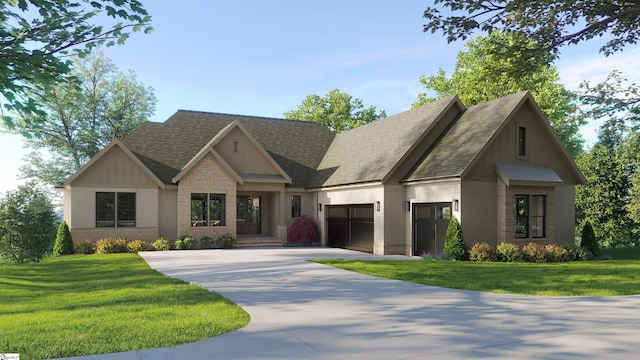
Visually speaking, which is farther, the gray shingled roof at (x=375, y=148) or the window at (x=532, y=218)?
the gray shingled roof at (x=375, y=148)

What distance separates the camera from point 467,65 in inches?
1743

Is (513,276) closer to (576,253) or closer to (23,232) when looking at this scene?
(576,253)

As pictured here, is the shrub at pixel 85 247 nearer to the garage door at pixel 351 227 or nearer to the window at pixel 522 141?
the garage door at pixel 351 227

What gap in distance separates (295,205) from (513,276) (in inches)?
660

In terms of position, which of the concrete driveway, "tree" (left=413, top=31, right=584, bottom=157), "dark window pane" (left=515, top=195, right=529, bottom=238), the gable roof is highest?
"tree" (left=413, top=31, right=584, bottom=157)

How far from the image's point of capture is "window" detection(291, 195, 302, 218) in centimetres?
2884

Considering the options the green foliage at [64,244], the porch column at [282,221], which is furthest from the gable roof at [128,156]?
the porch column at [282,221]

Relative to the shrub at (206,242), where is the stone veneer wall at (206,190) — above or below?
above

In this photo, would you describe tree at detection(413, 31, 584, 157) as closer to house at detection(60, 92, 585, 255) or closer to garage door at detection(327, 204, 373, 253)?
house at detection(60, 92, 585, 255)

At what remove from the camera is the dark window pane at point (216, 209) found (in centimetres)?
2617

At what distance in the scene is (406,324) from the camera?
25.1 feet

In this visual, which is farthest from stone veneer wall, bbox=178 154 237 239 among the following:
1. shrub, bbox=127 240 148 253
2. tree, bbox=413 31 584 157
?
tree, bbox=413 31 584 157

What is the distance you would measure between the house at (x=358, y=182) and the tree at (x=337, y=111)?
2375 centimetres

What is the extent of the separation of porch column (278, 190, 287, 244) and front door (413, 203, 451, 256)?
335 inches
